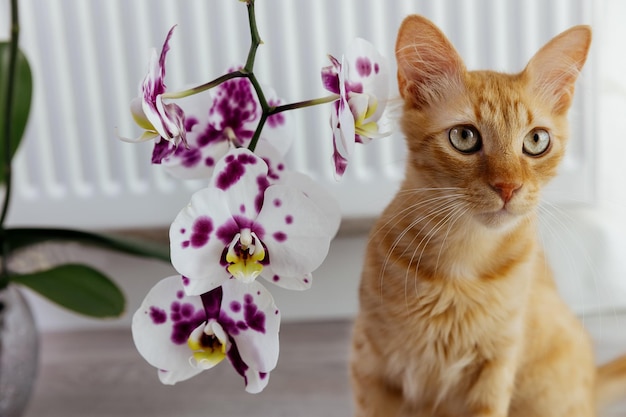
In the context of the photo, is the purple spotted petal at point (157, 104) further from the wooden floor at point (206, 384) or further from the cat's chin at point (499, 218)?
the wooden floor at point (206, 384)

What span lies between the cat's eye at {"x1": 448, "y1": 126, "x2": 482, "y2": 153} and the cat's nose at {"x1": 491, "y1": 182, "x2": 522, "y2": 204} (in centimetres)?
5

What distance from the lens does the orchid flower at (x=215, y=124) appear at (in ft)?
2.09

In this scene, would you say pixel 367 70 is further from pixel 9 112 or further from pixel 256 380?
pixel 9 112

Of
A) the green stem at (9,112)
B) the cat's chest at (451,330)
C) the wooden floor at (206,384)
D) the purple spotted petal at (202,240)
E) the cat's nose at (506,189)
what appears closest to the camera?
the purple spotted petal at (202,240)

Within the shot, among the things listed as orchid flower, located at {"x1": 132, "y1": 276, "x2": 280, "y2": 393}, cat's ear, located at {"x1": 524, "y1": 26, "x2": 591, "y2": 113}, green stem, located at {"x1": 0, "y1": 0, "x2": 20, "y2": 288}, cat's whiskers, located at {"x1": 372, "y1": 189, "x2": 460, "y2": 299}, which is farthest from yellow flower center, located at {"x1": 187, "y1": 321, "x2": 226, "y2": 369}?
green stem, located at {"x1": 0, "y1": 0, "x2": 20, "y2": 288}

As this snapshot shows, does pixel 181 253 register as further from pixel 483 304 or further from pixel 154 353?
pixel 483 304

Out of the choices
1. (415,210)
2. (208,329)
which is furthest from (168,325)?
(415,210)

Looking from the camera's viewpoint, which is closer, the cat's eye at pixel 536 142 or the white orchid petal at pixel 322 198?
the white orchid petal at pixel 322 198

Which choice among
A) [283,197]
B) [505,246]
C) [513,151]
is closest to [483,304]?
[505,246]

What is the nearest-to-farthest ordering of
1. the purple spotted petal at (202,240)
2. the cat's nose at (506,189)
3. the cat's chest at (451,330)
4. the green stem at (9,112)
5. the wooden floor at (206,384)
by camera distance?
the purple spotted petal at (202,240), the cat's nose at (506,189), the cat's chest at (451,330), the green stem at (9,112), the wooden floor at (206,384)

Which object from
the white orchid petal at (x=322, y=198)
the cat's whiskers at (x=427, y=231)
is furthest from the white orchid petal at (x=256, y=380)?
the cat's whiskers at (x=427, y=231)

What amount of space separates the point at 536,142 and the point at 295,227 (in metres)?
0.27

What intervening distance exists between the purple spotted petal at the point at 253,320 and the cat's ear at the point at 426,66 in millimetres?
270

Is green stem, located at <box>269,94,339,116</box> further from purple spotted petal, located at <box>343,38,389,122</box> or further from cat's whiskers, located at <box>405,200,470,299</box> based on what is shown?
cat's whiskers, located at <box>405,200,470,299</box>
